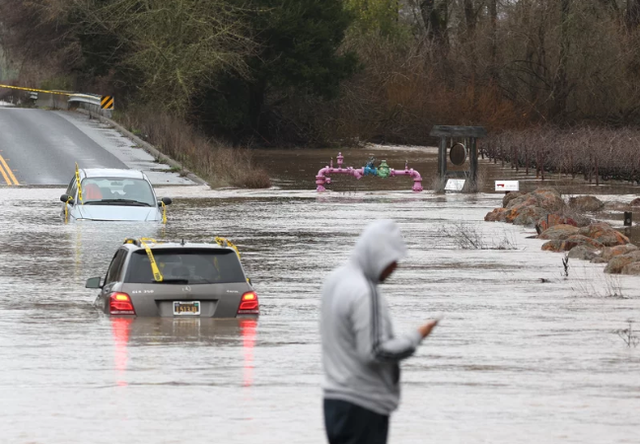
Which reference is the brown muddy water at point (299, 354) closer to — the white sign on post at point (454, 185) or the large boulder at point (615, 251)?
the large boulder at point (615, 251)

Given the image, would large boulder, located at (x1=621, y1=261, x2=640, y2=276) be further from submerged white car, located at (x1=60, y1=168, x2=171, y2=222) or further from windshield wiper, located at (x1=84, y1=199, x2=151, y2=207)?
windshield wiper, located at (x1=84, y1=199, x2=151, y2=207)

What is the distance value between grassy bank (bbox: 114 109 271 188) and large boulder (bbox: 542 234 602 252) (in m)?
21.9

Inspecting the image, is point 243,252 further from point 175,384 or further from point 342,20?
point 342,20

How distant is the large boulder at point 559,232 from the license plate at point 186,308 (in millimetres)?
14110

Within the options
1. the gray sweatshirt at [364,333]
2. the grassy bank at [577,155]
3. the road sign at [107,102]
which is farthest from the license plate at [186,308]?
the road sign at [107,102]

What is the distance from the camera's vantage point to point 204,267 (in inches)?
607

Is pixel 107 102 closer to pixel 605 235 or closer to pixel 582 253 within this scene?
pixel 605 235

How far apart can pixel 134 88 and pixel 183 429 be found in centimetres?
6524

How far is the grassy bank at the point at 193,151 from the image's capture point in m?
48.5

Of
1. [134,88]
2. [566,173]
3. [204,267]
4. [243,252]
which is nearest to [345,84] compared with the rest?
[134,88]

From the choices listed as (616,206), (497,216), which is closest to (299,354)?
(497,216)

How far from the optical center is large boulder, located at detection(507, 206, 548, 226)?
3328cm

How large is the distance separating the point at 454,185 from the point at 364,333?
4025cm

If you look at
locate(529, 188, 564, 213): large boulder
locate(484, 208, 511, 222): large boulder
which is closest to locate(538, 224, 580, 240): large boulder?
locate(484, 208, 511, 222): large boulder
